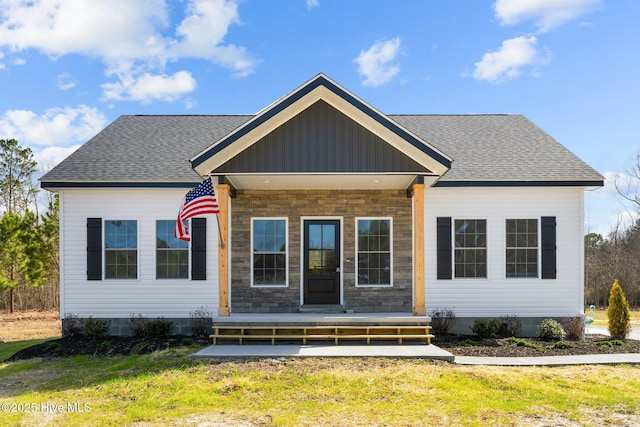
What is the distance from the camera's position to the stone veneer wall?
11.6 metres

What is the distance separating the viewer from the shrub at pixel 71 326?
36.6ft

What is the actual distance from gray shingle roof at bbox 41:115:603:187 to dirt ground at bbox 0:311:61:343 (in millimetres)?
4846

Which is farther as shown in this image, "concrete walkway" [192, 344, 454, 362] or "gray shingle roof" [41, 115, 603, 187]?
"gray shingle roof" [41, 115, 603, 187]

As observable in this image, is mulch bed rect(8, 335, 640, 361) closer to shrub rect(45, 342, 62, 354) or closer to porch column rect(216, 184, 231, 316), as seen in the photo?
shrub rect(45, 342, 62, 354)

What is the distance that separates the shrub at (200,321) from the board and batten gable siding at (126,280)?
0.35 ft

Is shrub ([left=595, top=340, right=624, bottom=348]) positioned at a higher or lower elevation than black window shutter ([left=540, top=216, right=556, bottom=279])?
lower

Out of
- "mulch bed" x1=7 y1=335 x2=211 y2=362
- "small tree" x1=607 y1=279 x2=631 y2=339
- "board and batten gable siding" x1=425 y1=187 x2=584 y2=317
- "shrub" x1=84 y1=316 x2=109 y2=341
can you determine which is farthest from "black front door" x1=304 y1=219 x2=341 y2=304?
"small tree" x1=607 y1=279 x2=631 y2=339

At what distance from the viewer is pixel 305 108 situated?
988 centimetres

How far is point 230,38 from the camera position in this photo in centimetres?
1371

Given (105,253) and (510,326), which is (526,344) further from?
(105,253)

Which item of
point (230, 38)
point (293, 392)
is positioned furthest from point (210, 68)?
point (293, 392)

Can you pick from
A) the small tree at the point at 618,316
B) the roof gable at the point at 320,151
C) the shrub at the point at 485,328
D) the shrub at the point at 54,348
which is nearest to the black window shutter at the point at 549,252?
the small tree at the point at 618,316

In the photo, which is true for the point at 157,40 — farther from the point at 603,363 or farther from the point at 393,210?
the point at 603,363

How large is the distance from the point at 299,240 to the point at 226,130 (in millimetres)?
4345
